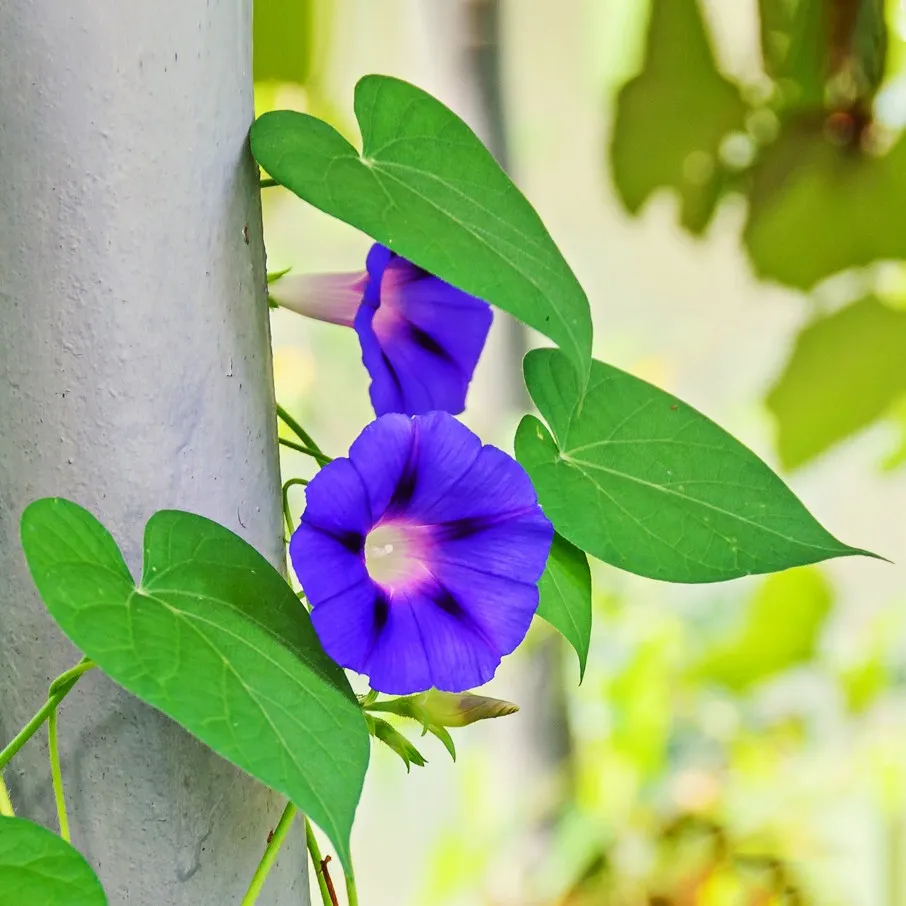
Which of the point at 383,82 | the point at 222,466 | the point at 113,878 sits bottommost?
the point at 113,878

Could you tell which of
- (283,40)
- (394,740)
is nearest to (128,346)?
(394,740)

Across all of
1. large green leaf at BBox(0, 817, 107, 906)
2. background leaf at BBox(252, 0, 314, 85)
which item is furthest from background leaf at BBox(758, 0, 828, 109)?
large green leaf at BBox(0, 817, 107, 906)

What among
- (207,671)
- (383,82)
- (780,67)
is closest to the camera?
(207,671)

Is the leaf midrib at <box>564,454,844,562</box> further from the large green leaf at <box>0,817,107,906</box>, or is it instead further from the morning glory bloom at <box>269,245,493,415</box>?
the large green leaf at <box>0,817,107,906</box>

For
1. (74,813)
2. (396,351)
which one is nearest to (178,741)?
(74,813)

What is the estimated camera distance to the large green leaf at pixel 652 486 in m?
0.36

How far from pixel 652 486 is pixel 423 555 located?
103 millimetres

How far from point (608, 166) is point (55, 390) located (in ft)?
2.32

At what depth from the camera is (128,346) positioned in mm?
276

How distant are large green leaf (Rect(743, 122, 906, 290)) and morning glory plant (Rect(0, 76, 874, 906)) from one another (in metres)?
0.51

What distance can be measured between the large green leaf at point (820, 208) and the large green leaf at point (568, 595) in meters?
0.58

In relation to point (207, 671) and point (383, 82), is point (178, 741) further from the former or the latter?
point (383, 82)

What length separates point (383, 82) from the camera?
35 cm

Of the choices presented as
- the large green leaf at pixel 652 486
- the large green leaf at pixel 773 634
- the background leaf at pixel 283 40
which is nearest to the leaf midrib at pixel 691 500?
the large green leaf at pixel 652 486
